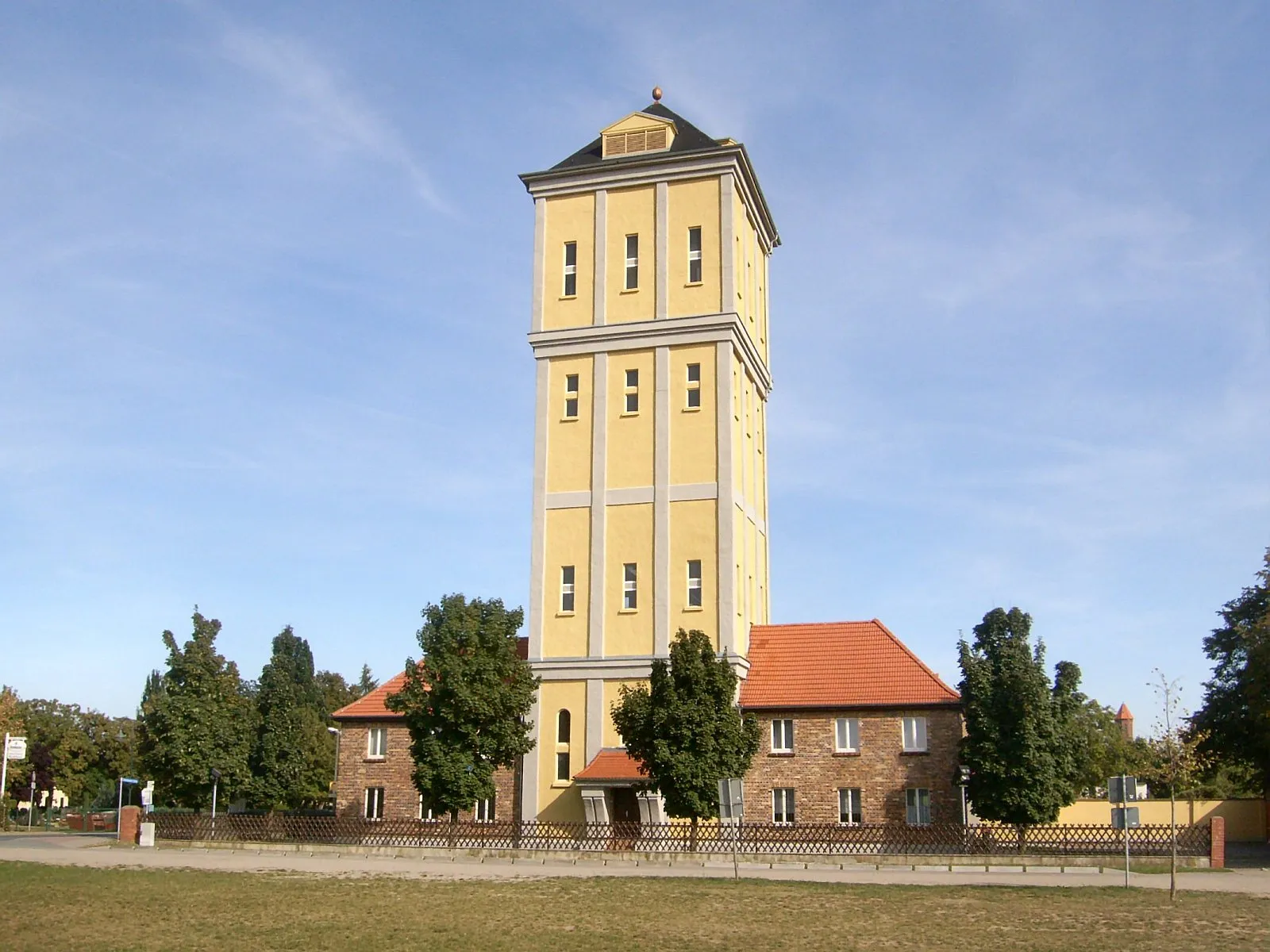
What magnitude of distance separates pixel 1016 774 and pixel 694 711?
1042 centimetres

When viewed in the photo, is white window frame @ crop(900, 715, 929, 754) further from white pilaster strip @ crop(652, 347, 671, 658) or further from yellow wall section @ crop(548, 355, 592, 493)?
yellow wall section @ crop(548, 355, 592, 493)

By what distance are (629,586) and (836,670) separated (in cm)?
817

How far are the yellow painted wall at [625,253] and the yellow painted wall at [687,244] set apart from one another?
69 centimetres

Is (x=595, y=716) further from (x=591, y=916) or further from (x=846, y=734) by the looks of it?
(x=591, y=916)

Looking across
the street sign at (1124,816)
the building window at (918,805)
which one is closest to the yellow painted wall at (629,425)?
the building window at (918,805)

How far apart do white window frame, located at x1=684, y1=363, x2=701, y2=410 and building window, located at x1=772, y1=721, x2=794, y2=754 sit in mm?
12009

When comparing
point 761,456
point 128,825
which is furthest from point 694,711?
point 128,825

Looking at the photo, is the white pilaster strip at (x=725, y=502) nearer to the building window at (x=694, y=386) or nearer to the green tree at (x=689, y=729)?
the building window at (x=694, y=386)

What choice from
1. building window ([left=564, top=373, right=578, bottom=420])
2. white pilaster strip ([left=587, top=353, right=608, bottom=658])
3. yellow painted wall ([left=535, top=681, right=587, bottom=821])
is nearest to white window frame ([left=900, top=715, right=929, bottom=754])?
white pilaster strip ([left=587, top=353, right=608, bottom=658])

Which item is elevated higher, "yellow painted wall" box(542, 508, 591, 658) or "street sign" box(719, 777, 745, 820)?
"yellow painted wall" box(542, 508, 591, 658)

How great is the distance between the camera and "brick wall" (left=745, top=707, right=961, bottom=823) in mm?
41031

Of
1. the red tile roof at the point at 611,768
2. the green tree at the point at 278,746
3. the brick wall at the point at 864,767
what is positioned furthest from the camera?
the green tree at the point at 278,746

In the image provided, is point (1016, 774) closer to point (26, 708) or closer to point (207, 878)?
point (207, 878)

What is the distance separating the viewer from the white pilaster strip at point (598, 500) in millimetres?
44094
